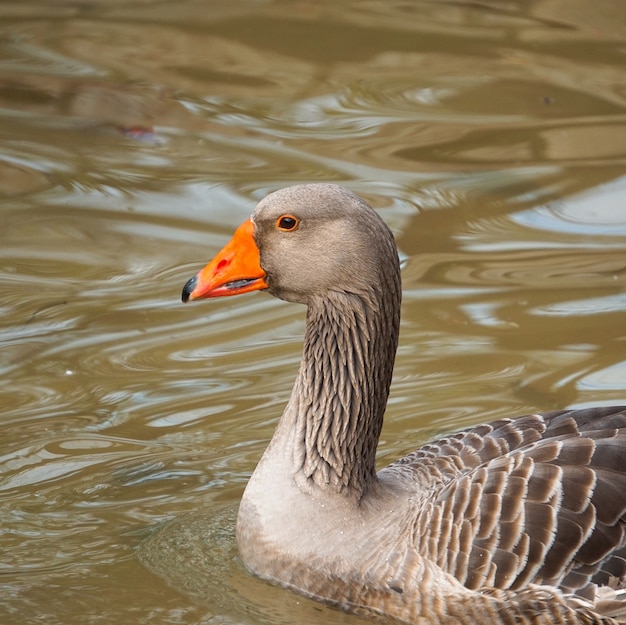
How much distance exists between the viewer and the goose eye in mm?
6418

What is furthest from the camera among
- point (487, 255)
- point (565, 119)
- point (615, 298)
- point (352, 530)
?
point (565, 119)

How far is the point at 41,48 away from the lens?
1469 cm

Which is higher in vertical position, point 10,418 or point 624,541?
point 624,541

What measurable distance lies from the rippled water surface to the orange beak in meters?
1.38

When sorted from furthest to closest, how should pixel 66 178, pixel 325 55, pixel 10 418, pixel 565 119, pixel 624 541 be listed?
pixel 325 55, pixel 565 119, pixel 66 178, pixel 10 418, pixel 624 541

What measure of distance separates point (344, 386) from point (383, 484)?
0.53m

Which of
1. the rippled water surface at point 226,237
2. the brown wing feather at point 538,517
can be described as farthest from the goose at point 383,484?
the rippled water surface at point 226,237

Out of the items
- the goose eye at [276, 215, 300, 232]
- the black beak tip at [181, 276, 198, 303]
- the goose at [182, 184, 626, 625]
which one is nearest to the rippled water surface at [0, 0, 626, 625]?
the goose at [182, 184, 626, 625]

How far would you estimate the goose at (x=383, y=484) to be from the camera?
5848mm

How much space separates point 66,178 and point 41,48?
3.35m

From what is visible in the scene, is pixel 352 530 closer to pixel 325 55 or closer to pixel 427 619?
pixel 427 619

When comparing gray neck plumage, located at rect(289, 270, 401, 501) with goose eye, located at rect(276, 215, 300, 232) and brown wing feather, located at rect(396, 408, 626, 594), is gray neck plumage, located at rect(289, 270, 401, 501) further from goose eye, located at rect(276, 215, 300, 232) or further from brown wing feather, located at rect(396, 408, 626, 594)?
brown wing feather, located at rect(396, 408, 626, 594)

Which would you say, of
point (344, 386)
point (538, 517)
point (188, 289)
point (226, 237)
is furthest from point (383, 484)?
point (226, 237)

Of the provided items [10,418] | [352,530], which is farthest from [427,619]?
[10,418]
